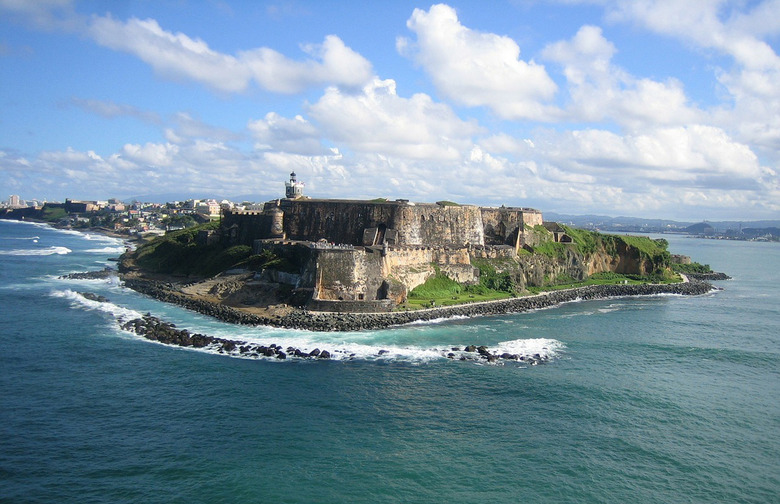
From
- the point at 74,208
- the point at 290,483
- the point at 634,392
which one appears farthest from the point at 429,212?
the point at 74,208

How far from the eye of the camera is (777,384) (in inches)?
1191

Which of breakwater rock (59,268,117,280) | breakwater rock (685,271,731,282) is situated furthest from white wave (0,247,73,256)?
breakwater rock (685,271,731,282)

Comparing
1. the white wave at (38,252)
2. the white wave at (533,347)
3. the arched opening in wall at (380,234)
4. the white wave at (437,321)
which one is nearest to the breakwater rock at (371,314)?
the white wave at (437,321)

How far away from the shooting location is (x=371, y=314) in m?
40.3

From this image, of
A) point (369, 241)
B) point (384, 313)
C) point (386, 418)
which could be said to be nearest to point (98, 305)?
Answer: point (369, 241)

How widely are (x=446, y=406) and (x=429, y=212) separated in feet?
98.3

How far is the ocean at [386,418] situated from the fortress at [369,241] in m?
5.36

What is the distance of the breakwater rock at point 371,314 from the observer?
39.0 m

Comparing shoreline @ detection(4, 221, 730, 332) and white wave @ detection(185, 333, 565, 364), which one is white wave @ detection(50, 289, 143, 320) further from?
white wave @ detection(185, 333, 565, 364)

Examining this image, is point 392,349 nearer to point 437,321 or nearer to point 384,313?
point 384,313

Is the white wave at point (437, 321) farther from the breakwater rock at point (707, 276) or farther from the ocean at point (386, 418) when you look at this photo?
the breakwater rock at point (707, 276)

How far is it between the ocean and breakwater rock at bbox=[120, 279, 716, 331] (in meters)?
1.52

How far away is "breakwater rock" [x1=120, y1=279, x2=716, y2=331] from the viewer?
39.0 m

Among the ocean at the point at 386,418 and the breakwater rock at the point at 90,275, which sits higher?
the breakwater rock at the point at 90,275
